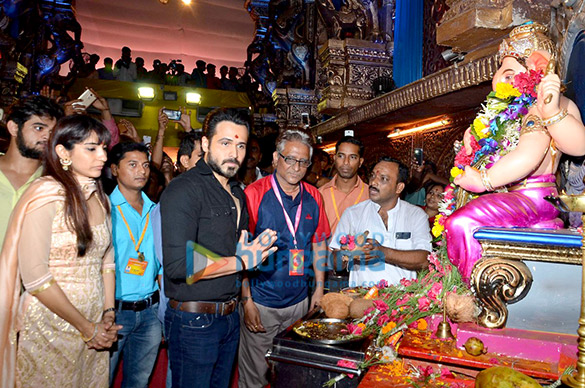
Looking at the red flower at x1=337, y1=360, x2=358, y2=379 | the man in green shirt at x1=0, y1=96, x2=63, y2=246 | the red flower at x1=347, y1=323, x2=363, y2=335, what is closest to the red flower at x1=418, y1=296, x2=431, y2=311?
the red flower at x1=347, y1=323, x2=363, y2=335

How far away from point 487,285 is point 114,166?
2.69 metres

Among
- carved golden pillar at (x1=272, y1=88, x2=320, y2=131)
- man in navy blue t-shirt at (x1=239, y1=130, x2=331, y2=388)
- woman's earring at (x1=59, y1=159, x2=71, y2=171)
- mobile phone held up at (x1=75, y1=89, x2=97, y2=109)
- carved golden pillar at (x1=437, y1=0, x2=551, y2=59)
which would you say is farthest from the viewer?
carved golden pillar at (x1=272, y1=88, x2=320, y2=131)

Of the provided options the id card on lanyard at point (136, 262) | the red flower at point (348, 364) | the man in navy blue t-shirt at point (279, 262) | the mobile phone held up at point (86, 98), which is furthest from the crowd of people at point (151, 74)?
the red flower at point (348, 364)

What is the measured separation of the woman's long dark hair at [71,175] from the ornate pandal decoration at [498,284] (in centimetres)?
187

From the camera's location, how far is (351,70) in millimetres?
6559

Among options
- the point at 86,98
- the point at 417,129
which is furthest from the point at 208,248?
the point at 417,129

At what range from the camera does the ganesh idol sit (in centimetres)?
172

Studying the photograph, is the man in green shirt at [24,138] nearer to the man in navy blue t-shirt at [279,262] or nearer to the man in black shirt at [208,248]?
the man in black shirt at [208,248]

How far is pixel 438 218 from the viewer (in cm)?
230

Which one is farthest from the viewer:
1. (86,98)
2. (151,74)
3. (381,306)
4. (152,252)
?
(151,74)

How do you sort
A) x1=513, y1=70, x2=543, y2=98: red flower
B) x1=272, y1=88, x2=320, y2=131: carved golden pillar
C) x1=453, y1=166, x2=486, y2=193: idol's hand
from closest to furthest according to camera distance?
x1=513, y1=70, x2=543, y2=98: red flower, x1=453, y1=166, x2=486, y2=193: idol's hand, x1=272, y1=88, x2=320, y2=131: carved golden pillar

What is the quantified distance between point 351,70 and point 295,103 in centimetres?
316

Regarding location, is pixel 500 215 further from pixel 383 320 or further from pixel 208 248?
pixel 208 248

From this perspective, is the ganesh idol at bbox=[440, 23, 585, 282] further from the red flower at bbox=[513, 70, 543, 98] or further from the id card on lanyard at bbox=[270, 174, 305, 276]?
the id card on lanyard at bbox=[270, 174, 305, 276]
